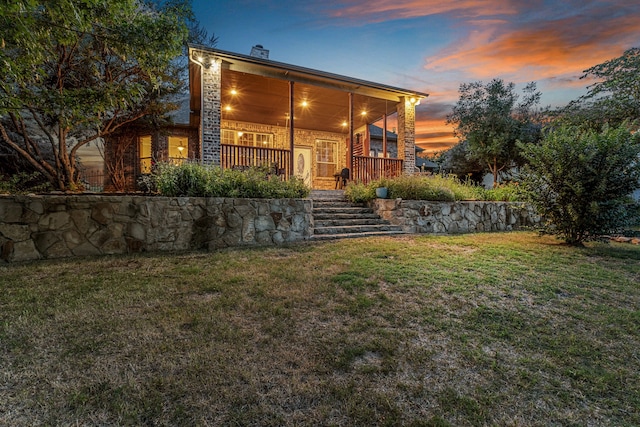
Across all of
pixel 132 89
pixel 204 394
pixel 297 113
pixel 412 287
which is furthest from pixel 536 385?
pixel 297 113

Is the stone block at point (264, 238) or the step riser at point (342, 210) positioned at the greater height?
the step riser at point (342, 210)

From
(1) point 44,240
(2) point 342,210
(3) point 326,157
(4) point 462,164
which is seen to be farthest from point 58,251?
(4) point 462,164

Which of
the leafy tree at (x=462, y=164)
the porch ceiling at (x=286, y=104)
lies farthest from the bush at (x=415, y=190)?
the leafy tree at (x=462, y=164)

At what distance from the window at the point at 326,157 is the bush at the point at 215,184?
7.15 meters

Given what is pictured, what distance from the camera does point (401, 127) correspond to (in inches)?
396

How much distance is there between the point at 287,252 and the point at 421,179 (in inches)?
176

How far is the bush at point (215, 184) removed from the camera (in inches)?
203

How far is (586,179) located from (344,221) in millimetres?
4472

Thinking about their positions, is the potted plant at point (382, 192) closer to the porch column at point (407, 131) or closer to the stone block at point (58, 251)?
the porch column at point (407, 131)

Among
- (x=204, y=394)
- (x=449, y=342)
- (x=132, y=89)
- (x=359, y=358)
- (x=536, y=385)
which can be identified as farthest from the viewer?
(x=132, y=89)

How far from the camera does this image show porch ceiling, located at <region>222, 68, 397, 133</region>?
8.50 m

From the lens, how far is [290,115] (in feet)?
27.3

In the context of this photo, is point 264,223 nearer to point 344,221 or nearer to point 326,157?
point 344,221

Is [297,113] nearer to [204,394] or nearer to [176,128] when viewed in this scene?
[176,128]
